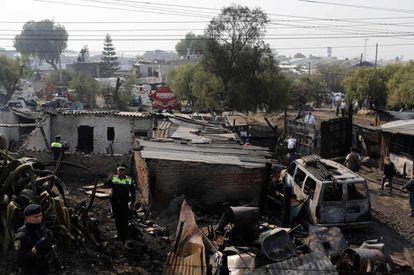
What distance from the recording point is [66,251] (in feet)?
24.4

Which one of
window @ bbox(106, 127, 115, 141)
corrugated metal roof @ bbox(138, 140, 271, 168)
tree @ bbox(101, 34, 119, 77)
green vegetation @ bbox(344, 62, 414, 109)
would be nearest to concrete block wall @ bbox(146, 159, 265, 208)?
corrugated metal roof @ bbox(138, 140, 271, 168)

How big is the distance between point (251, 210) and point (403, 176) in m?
10.4

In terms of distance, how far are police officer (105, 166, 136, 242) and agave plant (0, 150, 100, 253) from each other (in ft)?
2.10

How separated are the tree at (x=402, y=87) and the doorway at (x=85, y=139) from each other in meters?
22.1

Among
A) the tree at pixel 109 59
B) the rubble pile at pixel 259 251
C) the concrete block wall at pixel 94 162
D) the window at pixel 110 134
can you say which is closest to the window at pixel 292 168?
the rubble pile at pixel 259 251

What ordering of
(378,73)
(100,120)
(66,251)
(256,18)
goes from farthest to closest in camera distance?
(378,73)
(256,18)
(100,120)
(66,251)

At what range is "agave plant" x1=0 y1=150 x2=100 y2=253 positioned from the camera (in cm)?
713

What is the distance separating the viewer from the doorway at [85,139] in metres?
19.4

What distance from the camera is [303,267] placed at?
7.47 metres

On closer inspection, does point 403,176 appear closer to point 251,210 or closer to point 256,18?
point 251,210

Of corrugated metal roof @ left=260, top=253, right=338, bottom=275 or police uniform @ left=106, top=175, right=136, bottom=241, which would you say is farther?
police uniform @ left=106, top=175, right=136, bottom=241

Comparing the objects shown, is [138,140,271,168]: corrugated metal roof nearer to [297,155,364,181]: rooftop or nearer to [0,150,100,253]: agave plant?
[297,155,364,181]: rooftop

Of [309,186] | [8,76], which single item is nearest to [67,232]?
[309,186]

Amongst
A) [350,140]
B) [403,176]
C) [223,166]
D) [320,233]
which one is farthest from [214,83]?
[320,233]
